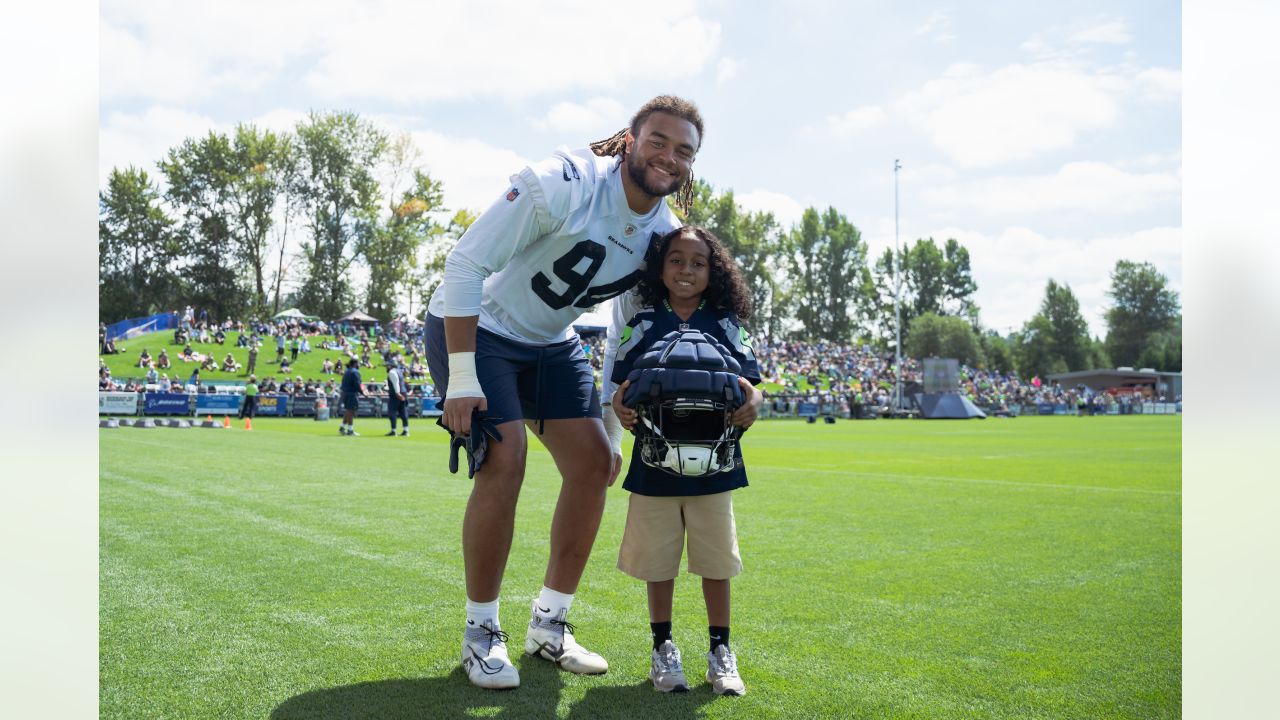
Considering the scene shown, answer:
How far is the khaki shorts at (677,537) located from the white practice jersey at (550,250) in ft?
2.79

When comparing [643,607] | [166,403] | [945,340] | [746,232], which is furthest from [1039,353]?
[643,607]

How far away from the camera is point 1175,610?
4.20 metres

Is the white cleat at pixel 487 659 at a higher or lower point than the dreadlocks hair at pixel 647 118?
lower

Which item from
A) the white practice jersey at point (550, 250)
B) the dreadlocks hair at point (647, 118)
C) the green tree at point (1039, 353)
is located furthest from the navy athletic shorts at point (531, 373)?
the green tree at point (1039, 353)

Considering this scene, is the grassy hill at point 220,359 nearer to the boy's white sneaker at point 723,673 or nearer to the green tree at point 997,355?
the boy's white sneaker at point 723,673

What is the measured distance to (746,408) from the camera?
3.17 metres

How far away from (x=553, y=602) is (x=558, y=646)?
7.9 inches

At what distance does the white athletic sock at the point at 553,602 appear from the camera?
3525 millimetres

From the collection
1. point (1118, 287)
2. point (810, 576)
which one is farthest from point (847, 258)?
point (810, 576)

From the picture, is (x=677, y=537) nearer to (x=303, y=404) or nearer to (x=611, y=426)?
(x=611, y=426)
